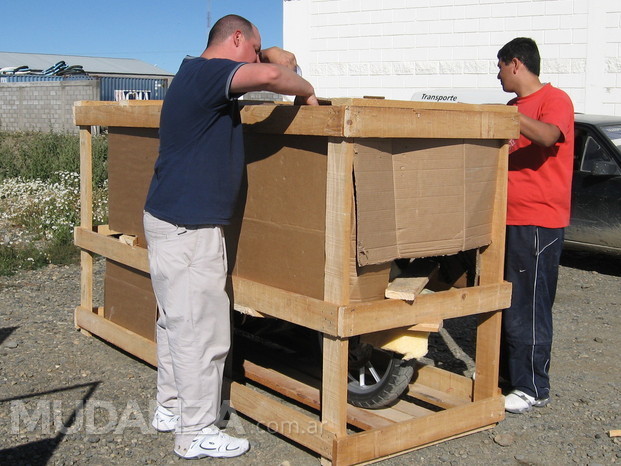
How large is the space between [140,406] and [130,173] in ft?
4.76

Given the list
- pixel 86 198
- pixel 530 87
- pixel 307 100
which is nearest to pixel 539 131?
pixel 530 87

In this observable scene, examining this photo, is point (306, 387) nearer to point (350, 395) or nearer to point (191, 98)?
point (350, 395)

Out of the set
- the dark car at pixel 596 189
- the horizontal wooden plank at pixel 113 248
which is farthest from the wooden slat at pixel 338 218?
the dark car at pixel 596 189

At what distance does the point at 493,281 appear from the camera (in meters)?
3.94

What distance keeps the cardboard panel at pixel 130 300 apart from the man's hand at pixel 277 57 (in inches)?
62.0

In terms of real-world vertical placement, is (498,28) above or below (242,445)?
above

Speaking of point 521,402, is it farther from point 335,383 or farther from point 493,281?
point 335,383

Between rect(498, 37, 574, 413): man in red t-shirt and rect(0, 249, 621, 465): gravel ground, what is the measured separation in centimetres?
28

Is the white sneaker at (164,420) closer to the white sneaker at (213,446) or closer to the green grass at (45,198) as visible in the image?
the white sneaker at (213,446)

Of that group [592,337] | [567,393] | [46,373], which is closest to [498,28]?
[592,337]

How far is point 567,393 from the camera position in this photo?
4547 mm

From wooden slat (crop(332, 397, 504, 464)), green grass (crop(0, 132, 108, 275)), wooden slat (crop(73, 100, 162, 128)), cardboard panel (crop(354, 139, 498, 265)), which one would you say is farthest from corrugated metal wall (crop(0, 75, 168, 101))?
wooden slat (crop(332, 397, 504, 464))

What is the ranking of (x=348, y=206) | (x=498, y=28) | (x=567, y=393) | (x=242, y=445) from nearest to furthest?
(x=348, y=206), (x=242, y=445), (x=567, y=393), (x=498, y=28)

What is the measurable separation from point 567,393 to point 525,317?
0.69m
